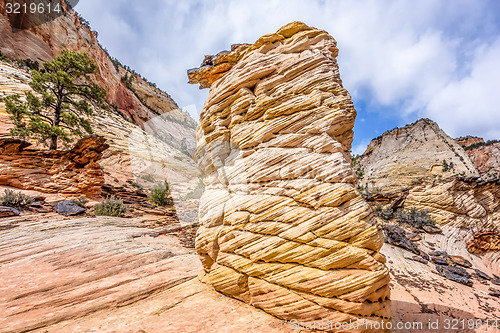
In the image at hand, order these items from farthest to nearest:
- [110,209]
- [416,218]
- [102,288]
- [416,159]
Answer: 1. [416,159]
2. [416,218]
3. [110,209]
4. [102,288]

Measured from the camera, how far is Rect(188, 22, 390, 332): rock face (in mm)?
4523

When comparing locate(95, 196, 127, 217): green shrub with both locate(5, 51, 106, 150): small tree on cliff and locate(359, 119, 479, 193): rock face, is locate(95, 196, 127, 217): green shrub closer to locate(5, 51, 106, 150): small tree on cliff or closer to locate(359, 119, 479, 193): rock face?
locate(5, 51, 106, 150): small tree on cliff

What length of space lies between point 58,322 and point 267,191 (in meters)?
5.65

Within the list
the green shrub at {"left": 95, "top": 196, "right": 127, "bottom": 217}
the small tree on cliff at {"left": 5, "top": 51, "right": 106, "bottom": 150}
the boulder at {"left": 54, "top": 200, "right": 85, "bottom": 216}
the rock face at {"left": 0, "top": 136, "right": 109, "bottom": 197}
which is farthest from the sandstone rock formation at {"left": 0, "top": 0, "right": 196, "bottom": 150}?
the green shrub at {"left": 95, "top": 196, "right": 127, "bottom": 217}

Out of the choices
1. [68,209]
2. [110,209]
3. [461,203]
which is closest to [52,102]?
[68,209]

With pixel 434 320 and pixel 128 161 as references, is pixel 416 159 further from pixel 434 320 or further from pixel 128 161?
pixel 128 161

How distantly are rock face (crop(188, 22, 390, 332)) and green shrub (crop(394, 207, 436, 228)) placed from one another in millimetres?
19308

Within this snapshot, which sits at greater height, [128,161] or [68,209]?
[128,161]

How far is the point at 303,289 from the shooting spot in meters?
4.62

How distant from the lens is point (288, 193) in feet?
17.7

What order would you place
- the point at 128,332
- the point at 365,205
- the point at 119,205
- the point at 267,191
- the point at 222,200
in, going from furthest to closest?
1. the point at 119,205
2. the point at 222,200
3. the point at 267,191
4. the point at 365,205
5. the point at 128,332

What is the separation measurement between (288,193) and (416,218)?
22.6 meters

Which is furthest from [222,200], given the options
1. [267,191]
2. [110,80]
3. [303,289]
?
[110,80]

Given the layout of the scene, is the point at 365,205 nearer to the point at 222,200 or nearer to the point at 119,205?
the point at 222,200
